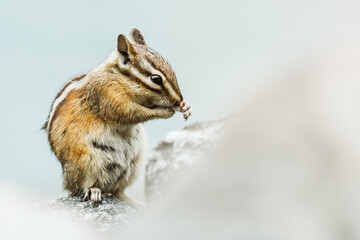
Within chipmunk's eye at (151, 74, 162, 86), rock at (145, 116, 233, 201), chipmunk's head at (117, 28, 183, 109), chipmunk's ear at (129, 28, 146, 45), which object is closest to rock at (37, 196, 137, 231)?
rock at (145, 116, 233, 201)

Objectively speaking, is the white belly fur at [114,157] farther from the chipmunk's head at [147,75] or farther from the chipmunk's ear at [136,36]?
the chipmunk's ear at [136,36]

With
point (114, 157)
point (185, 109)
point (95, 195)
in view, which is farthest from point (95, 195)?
point (185, 109)

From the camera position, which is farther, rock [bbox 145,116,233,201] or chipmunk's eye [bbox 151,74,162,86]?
rock [bbox 145,116,233,201]

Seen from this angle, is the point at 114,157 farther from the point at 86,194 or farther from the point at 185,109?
the point at 185,109

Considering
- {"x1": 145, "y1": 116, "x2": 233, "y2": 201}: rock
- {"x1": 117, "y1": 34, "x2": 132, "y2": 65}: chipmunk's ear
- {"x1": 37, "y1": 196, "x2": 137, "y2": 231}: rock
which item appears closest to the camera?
{"x1": 117, "y1": 34, "x2": 132, "y2": 65}: chipmunk's ear

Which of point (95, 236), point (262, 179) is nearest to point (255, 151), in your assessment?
point (262, 179)

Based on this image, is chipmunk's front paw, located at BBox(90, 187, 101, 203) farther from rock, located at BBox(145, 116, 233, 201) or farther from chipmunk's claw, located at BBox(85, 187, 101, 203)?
rock, located at BBox(145, 116, 233, 201)

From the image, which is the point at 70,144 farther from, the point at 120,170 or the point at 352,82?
the point at 352,82
